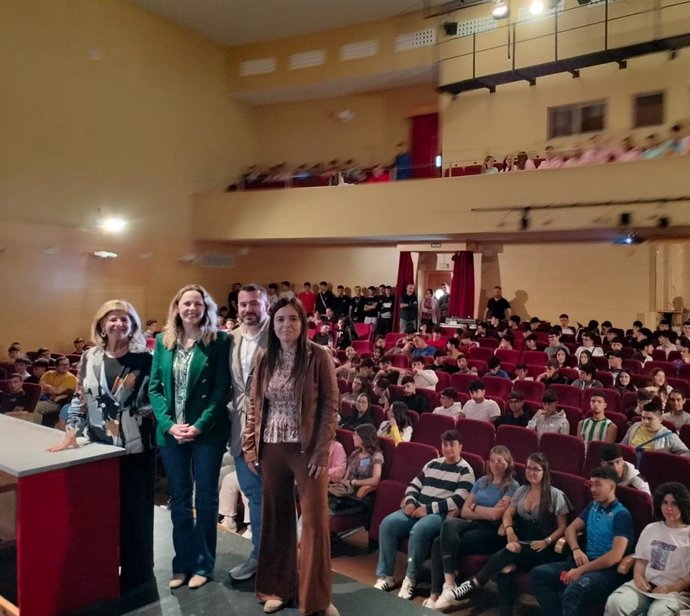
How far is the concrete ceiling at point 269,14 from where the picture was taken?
11.2m

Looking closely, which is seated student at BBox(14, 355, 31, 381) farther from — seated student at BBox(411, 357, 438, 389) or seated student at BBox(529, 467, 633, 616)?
seated student at BBox(529, 467, 633, 616)

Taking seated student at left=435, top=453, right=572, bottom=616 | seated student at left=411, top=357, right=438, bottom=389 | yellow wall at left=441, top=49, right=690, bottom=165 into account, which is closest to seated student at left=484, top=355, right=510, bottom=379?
seated student at left=411, top=357, right=438, bottom=389

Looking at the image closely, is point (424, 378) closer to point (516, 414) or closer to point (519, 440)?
point (516, 414)

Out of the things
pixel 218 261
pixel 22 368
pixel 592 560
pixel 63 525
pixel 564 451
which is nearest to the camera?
pixel 63 525

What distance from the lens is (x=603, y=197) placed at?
8.39 m

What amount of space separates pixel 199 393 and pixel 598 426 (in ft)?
10.7

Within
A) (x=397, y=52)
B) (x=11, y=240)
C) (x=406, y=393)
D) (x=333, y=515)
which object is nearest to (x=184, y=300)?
(x=333, y=515)

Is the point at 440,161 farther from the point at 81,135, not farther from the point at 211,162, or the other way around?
the point at 81,135

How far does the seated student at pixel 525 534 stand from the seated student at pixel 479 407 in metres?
1.76

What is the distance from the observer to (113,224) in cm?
1111

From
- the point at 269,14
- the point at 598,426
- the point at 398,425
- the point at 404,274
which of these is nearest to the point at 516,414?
the point at 598,426

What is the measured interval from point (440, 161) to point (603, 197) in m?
3.38

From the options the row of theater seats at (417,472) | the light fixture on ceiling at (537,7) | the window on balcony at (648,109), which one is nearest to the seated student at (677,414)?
the row of theater seats at (417,472)

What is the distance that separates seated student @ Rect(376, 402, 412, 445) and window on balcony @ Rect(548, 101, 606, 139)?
724 centimetres
